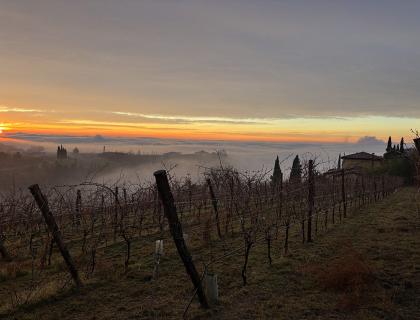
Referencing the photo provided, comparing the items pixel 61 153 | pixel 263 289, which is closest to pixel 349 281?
pixel 263 289

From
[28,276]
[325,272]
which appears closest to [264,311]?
[325,272]

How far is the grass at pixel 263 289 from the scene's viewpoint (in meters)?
5.91

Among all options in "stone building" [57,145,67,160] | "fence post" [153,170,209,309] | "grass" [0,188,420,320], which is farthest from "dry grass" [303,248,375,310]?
"stone building" [57,145,67,160]

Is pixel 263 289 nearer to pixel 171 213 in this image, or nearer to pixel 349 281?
pixel 349 281

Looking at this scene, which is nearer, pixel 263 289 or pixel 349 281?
pixel 349 281

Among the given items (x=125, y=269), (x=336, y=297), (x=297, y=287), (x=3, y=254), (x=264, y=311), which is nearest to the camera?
(x=264, y=311)

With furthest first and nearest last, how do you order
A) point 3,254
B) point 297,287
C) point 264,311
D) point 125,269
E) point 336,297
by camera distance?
point 3,254 < point 125,269 < point 297,287 < point 336,297 < point 264,311

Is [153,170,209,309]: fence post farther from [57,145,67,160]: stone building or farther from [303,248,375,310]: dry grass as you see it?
[57,145,67,160]: stone building

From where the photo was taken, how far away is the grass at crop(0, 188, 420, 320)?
5.91 metres

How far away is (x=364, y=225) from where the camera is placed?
14.5 metres

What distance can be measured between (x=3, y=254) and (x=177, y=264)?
571cm

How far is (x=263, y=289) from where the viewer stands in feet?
22.8

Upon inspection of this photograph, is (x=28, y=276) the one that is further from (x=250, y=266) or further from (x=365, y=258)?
(x=365, y=258)

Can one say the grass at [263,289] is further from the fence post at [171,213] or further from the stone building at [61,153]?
the stone building at [61,153]
